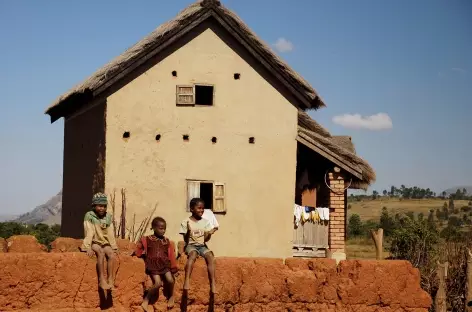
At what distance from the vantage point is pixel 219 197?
1581 centimetres

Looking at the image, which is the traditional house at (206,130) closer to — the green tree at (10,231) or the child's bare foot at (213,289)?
the child's bare foot at (213,289)

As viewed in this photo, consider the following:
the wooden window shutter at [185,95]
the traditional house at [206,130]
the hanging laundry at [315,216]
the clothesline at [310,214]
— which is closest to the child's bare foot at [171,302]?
the traditional house at [206,130]

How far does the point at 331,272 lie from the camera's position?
9.45 metres

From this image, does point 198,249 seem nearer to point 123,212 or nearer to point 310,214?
point 123,212

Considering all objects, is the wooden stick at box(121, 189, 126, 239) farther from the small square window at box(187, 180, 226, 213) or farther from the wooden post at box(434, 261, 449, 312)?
the wooden post at box(434, 261, 449, 312)

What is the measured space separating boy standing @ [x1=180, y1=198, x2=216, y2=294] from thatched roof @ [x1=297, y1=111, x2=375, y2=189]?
7243 mm

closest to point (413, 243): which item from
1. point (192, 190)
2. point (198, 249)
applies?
point (192, 190)

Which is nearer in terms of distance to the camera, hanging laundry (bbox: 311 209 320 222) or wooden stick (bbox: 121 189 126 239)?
wooden stick (bbox: 121 189 126 239)

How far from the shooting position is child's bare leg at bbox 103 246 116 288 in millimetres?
8266

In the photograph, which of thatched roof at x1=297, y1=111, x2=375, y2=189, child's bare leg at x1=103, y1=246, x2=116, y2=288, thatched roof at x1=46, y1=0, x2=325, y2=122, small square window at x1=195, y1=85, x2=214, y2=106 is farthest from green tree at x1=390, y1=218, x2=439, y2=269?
child's bare leg at x1=103, y1=246, x2=116, y2=288

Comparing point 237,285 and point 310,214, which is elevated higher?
point 310,214

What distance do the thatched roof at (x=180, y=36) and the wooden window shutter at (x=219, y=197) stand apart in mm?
2604

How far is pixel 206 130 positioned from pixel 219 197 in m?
1.43

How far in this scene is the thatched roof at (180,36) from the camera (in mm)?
15062
